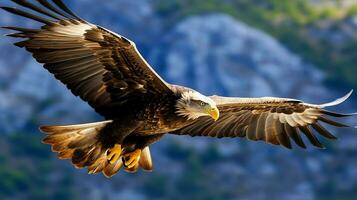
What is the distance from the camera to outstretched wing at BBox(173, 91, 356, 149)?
1193 centimetres

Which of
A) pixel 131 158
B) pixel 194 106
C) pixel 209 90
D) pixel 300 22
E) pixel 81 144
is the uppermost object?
pixel 300 22

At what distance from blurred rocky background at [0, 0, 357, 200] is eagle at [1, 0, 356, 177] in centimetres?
4624

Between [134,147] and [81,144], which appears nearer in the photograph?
[81,144]

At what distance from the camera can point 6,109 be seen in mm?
65188

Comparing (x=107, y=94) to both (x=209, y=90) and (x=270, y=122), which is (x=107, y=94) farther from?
(x=209, y=90)

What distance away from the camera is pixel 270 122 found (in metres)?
12.3

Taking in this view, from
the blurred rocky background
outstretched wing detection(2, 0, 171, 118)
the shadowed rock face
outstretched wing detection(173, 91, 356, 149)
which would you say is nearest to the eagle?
outstretched wing detection(2, 0, 171, 118)

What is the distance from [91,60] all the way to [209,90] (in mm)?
49897

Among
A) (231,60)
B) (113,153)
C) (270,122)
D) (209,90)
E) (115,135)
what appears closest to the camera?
(115,135)

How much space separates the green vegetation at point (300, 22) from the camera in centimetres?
6881

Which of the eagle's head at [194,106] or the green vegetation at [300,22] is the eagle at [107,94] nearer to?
the eagle's head at [194,106]

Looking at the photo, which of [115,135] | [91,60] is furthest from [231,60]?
[91,60]

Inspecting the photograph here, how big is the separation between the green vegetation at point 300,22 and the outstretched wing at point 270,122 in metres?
55.1

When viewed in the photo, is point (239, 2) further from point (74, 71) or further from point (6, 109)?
point (74, 71)
